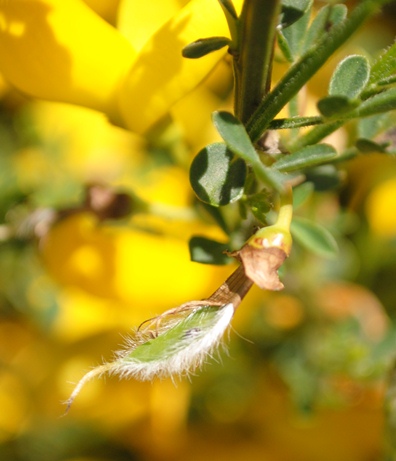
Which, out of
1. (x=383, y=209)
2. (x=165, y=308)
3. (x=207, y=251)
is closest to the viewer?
(x=207, y=251)

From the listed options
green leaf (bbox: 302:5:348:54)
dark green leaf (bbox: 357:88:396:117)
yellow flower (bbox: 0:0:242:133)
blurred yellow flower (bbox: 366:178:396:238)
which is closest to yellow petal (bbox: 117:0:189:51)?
yellow flower (bbox: 0:0:242:133)

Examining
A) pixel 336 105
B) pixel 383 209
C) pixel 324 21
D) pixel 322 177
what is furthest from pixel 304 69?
pixel 383 209

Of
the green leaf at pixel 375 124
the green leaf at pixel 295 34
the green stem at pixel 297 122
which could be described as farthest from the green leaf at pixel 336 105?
the green leaf at pixel 375 124

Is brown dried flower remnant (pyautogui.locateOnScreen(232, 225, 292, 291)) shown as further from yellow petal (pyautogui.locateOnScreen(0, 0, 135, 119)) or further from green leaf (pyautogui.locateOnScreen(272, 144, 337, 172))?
yellow petal (pyautogui.locateOnScreen(0, 0, 135, 119))

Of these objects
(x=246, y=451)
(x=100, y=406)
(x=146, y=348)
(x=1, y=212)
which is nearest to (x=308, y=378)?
(x=246, y=451)

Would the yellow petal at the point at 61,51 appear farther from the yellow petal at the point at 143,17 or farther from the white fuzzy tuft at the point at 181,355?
the white fuzzy tuft at the point at 181,355

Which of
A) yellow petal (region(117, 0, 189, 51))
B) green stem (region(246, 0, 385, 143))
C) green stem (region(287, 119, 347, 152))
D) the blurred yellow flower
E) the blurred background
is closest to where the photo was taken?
green stem (region(246, 0, 385, 143))

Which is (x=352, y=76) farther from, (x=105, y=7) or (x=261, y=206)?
(x=105, y=7)
